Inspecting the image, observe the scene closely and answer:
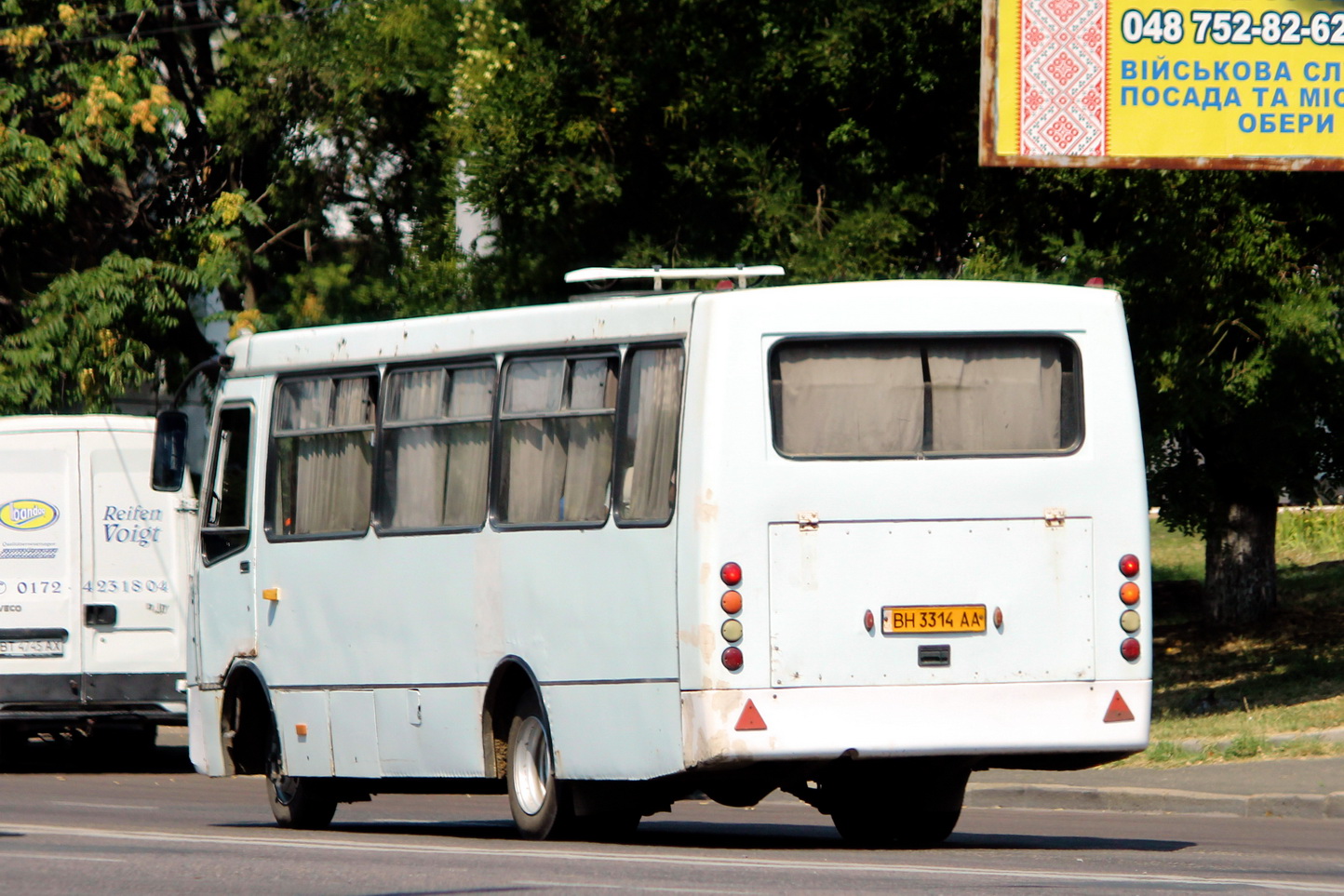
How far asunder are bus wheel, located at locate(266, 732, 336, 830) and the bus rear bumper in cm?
376

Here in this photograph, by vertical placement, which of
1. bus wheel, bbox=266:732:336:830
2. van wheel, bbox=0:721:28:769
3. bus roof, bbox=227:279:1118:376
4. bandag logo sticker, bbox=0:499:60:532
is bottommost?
van wheel, bbox=0:721:28:769

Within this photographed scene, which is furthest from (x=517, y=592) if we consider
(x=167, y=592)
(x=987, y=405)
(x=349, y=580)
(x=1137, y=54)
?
(x=1137, y=54)

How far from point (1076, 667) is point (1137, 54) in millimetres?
10362

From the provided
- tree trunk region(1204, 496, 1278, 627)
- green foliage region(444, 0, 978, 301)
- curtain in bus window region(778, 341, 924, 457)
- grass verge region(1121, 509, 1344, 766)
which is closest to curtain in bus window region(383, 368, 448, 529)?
curtain in bus window region(778, 341, 924, 457)

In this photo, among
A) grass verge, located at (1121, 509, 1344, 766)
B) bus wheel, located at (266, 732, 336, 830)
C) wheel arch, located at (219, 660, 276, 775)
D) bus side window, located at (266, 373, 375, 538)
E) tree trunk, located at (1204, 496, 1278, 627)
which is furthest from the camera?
tree trunk, located at (1204, 496, 1278, 627)

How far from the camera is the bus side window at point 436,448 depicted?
12.3 m

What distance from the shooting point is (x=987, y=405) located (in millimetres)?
11289

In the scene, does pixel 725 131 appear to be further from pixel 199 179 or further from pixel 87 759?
pixel 199 179

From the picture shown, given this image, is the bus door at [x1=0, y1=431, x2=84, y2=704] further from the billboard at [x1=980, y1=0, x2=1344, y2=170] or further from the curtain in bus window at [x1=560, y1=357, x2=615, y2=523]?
the curtain in bus window at [x1=560, y1=357, x2=615, y2=523]

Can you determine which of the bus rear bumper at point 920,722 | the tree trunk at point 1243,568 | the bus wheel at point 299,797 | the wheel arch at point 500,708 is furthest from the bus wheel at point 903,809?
the tree trunk at point 1243,568

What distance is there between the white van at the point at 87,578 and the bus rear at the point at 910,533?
9757 millimetres

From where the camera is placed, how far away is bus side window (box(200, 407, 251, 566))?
1418 centimetres

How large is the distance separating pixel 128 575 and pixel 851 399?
1059cm

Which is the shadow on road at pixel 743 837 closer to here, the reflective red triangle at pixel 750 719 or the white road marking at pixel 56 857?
the reflective red triangle at pixel 750 719
